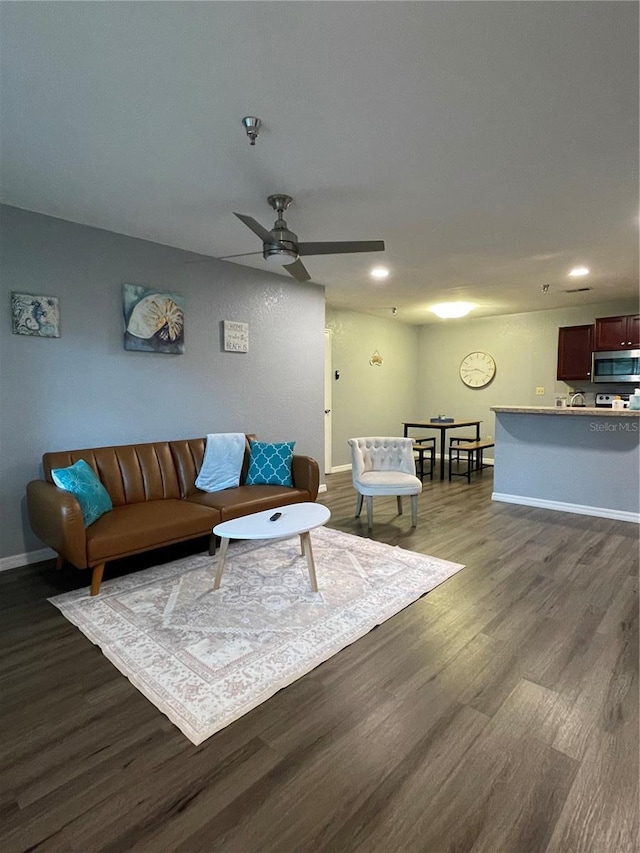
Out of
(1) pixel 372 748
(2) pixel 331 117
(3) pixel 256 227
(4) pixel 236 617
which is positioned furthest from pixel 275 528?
(2) pixel 331 117

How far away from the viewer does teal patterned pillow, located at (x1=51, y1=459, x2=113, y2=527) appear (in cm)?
286

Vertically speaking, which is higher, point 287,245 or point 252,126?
point 252,126

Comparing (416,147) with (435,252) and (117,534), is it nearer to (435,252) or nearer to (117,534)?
(435,252)

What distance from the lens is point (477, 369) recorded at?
25.8 feet

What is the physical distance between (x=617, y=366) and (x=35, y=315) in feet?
21.7

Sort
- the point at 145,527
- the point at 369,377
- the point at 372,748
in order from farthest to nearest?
1. the point at 369,377
2. the point at 145,527
3. the point at 372,748

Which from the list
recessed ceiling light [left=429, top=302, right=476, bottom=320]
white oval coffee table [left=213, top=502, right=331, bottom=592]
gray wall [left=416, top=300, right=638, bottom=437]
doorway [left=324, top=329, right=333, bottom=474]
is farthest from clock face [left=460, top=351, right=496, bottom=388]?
white oval coffee table [left=213, top=502, right=331, bottom=592]

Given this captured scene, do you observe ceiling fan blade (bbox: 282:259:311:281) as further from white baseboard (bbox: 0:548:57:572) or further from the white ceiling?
white baseboard (bbox: 0:548:57:572)

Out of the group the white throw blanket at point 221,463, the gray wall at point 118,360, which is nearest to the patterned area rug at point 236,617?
the white throw blanket at point 221,463

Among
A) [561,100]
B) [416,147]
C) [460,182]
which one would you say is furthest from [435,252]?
[561,100]

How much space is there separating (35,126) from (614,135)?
2.90m

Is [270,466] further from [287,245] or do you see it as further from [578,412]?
[578,412]

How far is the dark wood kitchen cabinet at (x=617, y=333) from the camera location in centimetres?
570

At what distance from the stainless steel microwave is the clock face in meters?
1.82
